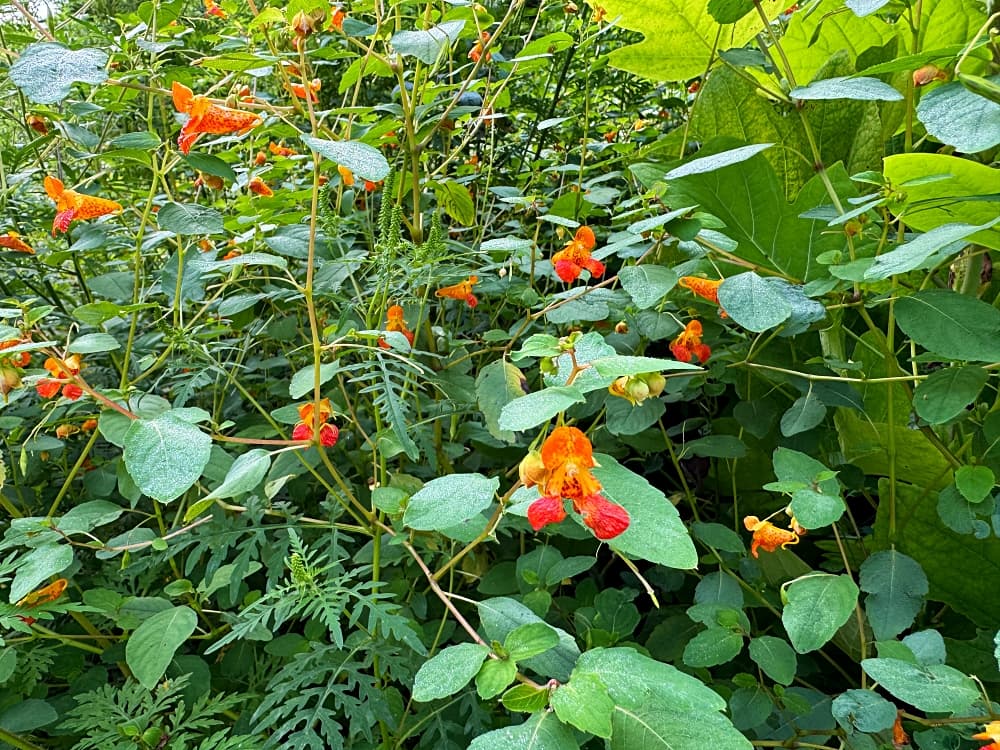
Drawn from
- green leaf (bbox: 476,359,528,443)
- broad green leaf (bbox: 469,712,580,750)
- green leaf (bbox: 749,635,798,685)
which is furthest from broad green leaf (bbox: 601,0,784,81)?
broad green leaf (bbox: 469,712,580,750)

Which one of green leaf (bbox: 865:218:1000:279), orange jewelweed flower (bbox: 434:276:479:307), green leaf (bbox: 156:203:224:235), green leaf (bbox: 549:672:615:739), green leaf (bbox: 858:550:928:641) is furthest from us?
orange jewelweed flower (bbox: 434:276:479:307)

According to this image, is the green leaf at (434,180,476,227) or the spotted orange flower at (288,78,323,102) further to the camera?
the green leaf at (434,180,476,227)

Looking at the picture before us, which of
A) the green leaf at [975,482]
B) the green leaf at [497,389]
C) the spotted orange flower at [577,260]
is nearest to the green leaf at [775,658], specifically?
the green leaf at [975,482]

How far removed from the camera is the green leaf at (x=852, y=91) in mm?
501

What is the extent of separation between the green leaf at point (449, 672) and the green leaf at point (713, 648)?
230mm

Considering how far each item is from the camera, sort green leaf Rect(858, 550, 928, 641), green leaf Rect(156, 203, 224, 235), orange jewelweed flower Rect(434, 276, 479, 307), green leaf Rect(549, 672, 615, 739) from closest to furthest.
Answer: green leaf Rect(549, 672, 615, 739) → green leaf Rect(858, 550, 928, 641) → green leaf Rect(156, 203, 224, 235) → orange jewelweed flower Rect(434, 276, 479, 307)

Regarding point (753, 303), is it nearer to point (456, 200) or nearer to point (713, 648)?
point (713, 648)

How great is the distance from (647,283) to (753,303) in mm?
88

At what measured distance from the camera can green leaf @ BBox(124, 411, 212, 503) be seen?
18.1 inches

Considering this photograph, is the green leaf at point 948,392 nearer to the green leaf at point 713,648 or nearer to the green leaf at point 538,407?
the green leaf at point 713,648

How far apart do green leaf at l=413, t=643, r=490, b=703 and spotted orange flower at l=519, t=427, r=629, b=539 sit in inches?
3.4

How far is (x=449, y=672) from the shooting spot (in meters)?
0.37

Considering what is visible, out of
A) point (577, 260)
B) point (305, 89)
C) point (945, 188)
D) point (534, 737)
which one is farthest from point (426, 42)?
point (534, 737)

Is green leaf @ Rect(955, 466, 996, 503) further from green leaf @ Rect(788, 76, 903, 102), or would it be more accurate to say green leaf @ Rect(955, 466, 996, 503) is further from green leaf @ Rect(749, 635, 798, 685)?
green leaf @ Rect(788, 76, 903, 102)
